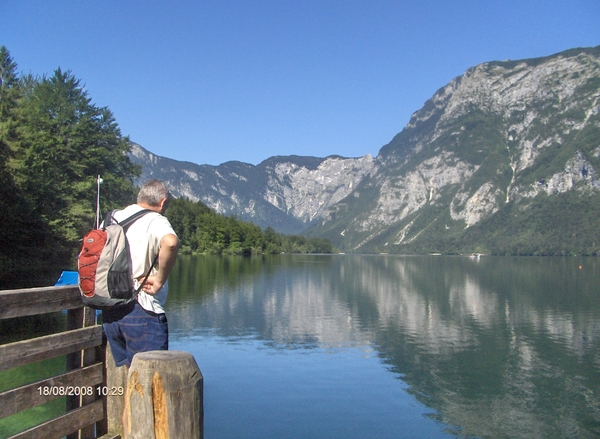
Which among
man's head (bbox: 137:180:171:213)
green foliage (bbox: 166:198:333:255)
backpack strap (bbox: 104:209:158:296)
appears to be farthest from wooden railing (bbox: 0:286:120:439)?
green foliage (bbox: 166:198:333:255)

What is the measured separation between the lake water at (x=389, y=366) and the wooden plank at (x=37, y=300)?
789cm

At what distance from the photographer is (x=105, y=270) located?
5.65 metres

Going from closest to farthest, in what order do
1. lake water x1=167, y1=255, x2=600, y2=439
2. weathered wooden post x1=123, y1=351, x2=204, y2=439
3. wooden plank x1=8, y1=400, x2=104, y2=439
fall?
weathered wooden post x1=123, y1=351, x2=204, y2=439, wooden plank x1=8, y1=400, x2=104, y2=439, lake water x1=167, y1=255, x2=600, y2=439

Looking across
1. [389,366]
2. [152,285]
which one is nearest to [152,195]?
[152,285]

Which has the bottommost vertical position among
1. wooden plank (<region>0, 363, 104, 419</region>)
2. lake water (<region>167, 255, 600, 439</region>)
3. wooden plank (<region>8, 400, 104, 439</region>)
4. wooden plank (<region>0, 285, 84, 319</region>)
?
lake water (<region>167, 255, 600, 439</region>)

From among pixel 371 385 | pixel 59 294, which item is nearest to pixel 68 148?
pixel 371 385

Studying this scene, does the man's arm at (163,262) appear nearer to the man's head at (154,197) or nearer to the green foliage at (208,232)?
the man's head at (154,197)

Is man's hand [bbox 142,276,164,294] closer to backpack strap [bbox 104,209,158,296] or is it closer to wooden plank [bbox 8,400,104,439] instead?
backpack strap [bbox 104,209,158,296]

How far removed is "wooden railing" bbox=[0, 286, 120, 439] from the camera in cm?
529

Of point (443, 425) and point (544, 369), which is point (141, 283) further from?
point (544, 369)

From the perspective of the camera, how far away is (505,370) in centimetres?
2055

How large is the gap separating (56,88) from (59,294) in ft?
202

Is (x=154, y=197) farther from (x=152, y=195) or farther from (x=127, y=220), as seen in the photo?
(x=127, y=220)

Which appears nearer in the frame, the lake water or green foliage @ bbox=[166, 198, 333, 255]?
the lake water
